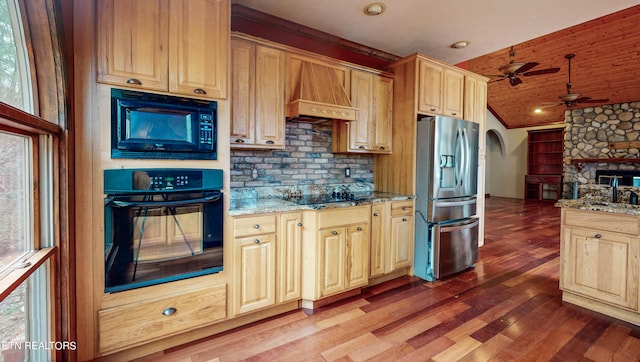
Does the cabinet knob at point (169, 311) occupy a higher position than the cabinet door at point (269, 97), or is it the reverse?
the cabinet door at point (269, 97)

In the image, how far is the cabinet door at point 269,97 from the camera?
2.56 meters

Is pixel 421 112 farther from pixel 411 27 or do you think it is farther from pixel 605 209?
pixel 605 209

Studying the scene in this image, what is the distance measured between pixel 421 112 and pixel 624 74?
6.36 m

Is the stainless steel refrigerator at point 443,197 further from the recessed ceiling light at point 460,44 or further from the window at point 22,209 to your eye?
the window at point 22,209

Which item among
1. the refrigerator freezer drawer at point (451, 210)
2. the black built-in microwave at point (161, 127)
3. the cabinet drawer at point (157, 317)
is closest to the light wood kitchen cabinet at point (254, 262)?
the cabinet drawer at point (157, 317)


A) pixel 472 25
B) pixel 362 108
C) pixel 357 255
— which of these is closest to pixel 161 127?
pixel 357 255

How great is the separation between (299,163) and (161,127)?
1526mm

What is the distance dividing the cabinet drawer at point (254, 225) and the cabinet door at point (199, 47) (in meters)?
0.91

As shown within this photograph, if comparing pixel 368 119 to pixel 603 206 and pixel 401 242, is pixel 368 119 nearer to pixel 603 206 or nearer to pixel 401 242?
pixel 401 242

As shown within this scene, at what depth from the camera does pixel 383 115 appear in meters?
3.39

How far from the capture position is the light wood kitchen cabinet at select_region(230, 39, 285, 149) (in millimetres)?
2455

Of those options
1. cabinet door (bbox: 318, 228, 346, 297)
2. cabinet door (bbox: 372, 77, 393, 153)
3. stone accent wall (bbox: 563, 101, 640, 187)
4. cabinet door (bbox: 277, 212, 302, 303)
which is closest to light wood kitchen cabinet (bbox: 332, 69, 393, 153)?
cabinet door (bbox: 372, 77, 393, 153)

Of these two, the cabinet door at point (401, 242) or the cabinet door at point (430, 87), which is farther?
the cabinet door at point (430, 87)

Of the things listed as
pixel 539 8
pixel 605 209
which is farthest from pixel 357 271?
pixel 539 8
